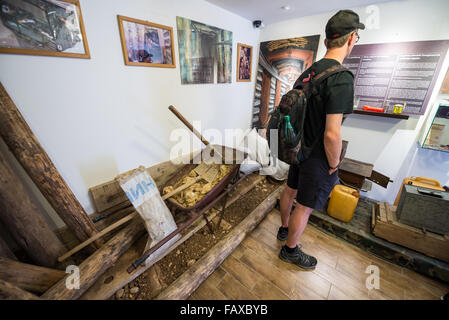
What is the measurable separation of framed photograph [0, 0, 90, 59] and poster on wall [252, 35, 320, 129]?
2944mm

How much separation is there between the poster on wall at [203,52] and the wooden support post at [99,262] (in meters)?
2.02

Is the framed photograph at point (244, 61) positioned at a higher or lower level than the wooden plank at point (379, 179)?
higher

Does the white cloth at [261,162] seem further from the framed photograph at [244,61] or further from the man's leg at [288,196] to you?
the framed photograph at [244,61]

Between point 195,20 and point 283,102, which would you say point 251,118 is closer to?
point 195,20

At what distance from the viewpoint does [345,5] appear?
7.93ft

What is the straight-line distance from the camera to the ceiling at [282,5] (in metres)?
2.36

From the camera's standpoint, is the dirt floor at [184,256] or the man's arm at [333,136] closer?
the man's arm at [333,136]

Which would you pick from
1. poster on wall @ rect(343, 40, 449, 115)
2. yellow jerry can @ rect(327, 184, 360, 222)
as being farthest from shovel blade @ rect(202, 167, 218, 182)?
poster on wall @ rect(343, 40, 449, 115)

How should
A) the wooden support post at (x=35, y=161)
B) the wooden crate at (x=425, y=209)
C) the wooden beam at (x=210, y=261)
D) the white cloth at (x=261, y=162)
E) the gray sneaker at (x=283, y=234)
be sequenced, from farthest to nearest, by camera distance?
the white cloth at (x=261, y=162) → the gray sneaker at (x=283, y=234) → the wooden crate at (x=425, y=209) → the wooden beam at (x=210, y=261) → the wooden support post at (x=35, y=161)

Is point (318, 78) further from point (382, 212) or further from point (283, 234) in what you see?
point (382, 212)

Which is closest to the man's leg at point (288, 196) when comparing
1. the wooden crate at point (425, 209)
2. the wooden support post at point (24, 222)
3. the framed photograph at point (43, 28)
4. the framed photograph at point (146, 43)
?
the wooden crate at point (425, 209)

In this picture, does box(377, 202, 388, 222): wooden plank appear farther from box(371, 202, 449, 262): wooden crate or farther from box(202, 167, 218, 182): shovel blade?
box(202, 167, 218, 182): shovel blade

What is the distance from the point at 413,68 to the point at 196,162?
9.84 feet

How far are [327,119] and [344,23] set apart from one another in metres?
0.62
